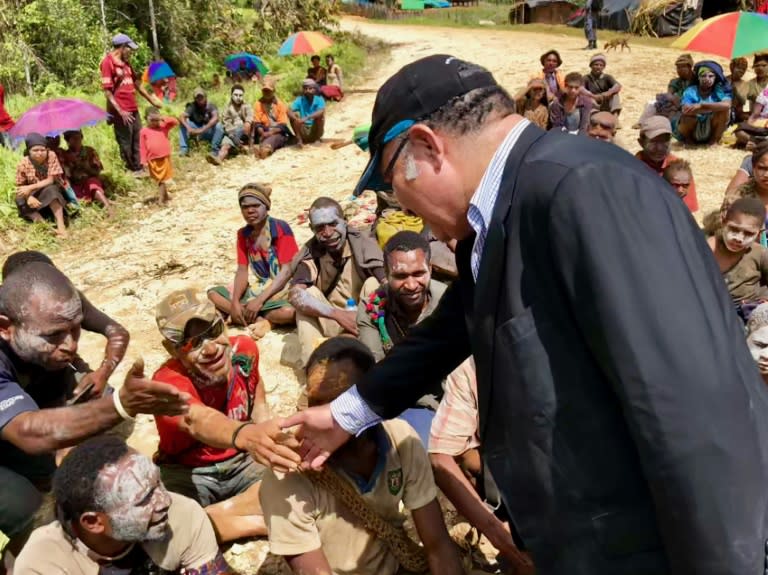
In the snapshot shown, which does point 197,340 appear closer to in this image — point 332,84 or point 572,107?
point 572,107

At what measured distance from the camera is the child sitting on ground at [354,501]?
2.24 metres

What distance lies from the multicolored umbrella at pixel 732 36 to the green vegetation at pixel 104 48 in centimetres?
738

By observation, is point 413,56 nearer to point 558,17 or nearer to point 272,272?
point 558,17

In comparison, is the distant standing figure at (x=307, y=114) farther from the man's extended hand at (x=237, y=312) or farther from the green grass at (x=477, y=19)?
the green grass at (x=477, y=19)

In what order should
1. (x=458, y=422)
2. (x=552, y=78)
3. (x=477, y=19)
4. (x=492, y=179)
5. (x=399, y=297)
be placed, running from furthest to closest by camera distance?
(x=477, y=19)
(x=552, y=78)
(x=399, y=297)
(x=458, y=422)
(x=492, y=179)

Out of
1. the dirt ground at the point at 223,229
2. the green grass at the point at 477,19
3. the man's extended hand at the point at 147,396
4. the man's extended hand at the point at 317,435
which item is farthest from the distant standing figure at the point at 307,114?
the green grass at the point at 477,19

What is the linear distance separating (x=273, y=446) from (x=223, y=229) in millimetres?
5631

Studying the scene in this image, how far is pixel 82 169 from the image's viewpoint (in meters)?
7.82

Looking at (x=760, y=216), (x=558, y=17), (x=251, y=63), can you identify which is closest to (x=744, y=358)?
(x=760, y=216)

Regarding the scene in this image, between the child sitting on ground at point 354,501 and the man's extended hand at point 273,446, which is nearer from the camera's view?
the man's extended hand at point 273,446

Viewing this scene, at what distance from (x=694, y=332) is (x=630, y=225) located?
19cm

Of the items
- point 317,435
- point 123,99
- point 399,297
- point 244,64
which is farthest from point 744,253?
point 244,64

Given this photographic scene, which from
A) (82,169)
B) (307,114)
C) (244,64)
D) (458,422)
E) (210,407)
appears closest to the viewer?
(458,422)

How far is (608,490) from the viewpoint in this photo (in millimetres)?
1151
